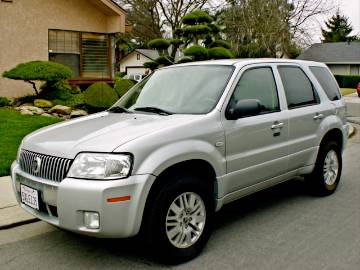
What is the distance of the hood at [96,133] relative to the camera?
11.7 ft

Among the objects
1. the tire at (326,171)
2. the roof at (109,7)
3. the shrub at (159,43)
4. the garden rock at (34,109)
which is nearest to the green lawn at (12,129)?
the garden rock at (34,109)

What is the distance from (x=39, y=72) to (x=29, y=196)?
10139 mm

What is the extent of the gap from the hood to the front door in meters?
0.57

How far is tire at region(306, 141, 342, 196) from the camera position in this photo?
5.64 meters

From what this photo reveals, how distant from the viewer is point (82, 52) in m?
16.8

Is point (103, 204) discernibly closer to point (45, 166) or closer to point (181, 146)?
point (45, 166)

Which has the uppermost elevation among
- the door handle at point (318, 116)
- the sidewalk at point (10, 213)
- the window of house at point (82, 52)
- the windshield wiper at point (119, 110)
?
the window of house at point (82, 52)

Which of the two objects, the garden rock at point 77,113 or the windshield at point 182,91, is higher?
the windshield at point 182,91

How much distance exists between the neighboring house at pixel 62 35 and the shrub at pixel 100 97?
10.5 ft

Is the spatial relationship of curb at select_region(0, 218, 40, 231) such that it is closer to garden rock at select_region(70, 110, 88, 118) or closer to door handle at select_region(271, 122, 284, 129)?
door handle at select_region(271, 122, 284, 129)

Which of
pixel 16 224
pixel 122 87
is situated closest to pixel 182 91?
pixel 16 224

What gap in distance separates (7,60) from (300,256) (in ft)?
43.9

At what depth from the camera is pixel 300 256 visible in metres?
3.88

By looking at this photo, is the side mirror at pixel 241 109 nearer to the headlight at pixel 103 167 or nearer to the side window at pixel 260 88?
the side window at pixel 260 88
